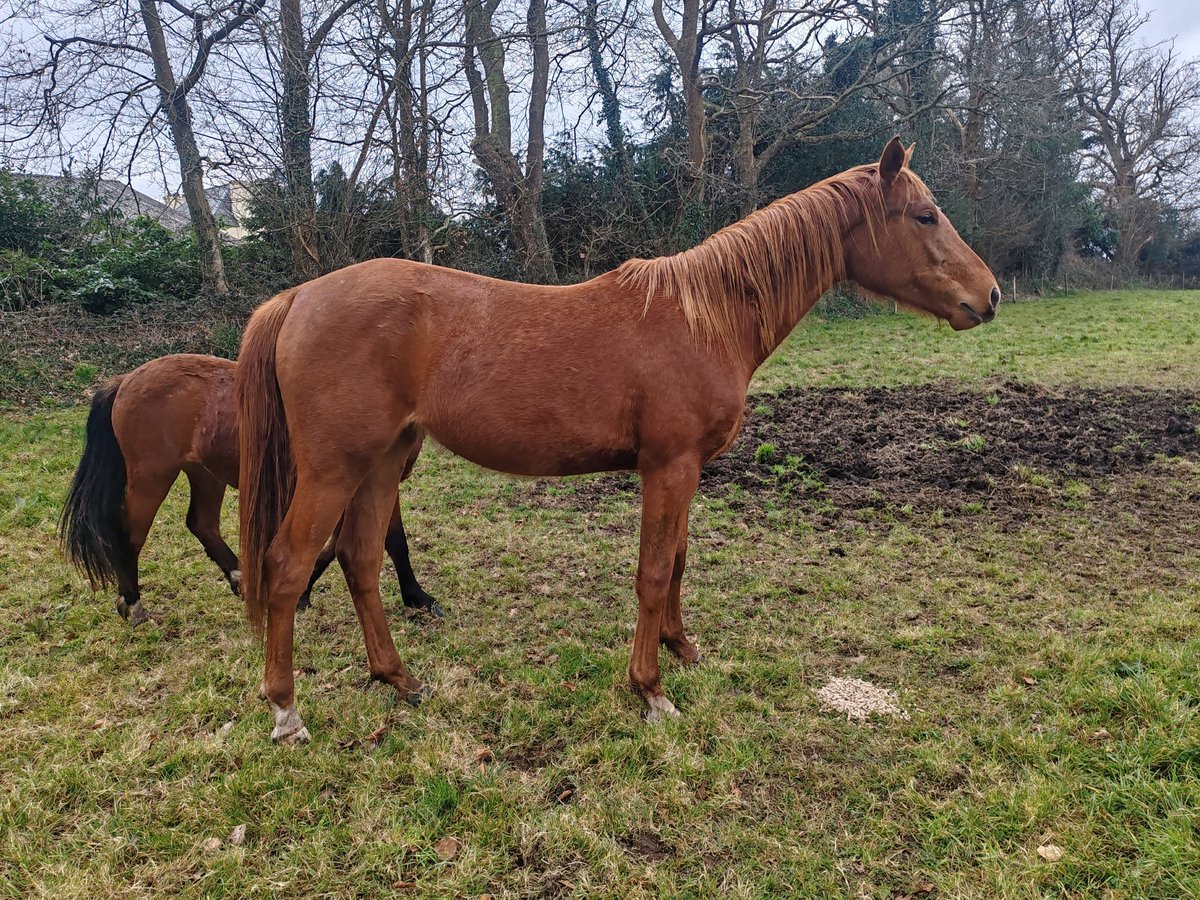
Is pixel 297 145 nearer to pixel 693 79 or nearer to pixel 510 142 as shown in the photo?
pixel 510 142

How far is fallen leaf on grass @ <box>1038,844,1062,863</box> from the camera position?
1.89 metres

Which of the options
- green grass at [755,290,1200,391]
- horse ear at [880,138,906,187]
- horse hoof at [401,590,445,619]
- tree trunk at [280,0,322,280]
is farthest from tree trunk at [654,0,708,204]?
horse hoof at [401,590,445,619]

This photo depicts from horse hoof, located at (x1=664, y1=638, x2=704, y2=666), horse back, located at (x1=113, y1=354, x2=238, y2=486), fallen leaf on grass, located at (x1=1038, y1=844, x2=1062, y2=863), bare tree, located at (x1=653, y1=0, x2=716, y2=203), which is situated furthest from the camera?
bare tree, located at (x1=653, y1=0, x2=716, y2=203)

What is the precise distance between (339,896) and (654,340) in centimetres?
225

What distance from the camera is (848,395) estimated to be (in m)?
8.52

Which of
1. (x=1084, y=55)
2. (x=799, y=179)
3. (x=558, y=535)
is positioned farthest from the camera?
(x=1084, y=55)

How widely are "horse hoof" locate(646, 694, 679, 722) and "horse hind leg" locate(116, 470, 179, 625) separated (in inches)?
119

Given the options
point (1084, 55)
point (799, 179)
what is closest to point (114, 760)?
point (799, 179)

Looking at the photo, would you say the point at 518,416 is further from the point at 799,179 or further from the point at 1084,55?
the point at 1084,55

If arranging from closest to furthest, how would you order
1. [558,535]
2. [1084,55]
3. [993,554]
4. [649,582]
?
[649,582] → [993,554] → [558,535] → [1084,55]

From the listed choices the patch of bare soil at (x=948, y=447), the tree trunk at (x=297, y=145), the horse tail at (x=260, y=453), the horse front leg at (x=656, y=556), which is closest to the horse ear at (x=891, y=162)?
the horse front leg at (x=656, y=556)

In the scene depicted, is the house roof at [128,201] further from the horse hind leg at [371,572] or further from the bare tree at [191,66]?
the horse hind leg at [371,572]

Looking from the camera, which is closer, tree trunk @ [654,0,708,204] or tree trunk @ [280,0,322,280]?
tree trunk @ [280,0,322,280]

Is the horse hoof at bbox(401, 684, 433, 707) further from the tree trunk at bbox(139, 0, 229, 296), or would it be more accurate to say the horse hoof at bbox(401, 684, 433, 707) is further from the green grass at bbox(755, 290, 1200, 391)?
the tree trunk at bbox(139, 0, 229, 296)
